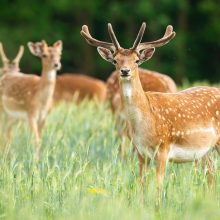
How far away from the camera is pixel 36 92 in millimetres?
11969

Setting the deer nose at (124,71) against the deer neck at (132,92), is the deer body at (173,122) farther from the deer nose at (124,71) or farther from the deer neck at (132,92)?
the deer nose at (124,71)

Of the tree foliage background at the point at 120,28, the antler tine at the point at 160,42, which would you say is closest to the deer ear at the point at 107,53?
the antler tine at the point at 160,42

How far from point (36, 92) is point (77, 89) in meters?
3.74

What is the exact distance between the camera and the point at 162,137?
25.3 ft

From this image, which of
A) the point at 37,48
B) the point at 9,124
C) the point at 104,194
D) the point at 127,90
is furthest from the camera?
the point at 9,124

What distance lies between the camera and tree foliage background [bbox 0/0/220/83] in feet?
89.7

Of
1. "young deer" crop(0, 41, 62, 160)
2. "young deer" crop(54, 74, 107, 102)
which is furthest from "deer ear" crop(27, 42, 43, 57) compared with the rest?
"young deer" crop(54, 74, 107, 102)

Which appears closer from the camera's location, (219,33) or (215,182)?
(215,182)

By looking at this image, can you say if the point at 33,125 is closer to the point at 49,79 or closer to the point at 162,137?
the point at 49,79

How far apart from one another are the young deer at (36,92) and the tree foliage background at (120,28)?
565 inches

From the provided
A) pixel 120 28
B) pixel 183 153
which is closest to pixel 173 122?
pixel 183 153

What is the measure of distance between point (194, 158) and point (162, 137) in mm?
293

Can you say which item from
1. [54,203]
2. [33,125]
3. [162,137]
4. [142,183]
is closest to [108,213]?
[54,203]

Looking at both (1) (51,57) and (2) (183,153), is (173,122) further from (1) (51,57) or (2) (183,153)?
(1) (51,57)
